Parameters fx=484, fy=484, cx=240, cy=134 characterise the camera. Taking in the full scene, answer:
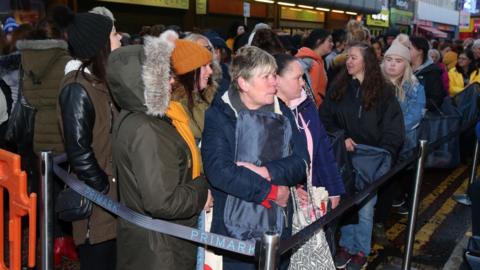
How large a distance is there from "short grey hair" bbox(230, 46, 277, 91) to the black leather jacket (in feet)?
2.87

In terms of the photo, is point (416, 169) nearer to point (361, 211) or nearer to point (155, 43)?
point (361, 211)

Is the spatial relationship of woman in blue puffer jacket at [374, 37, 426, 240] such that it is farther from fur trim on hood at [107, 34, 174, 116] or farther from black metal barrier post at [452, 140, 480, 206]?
fur trim on hood at [107, 34, 174, 116]

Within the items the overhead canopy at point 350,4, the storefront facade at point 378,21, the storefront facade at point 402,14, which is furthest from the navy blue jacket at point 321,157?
the storefront facade at point 402,14

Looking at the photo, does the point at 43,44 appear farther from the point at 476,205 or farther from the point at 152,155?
the point at 476,205

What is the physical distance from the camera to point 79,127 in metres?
2.80

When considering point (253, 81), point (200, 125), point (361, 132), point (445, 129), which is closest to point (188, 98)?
point (253, 81)

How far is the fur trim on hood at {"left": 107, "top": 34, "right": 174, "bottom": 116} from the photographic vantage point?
238 centimetres

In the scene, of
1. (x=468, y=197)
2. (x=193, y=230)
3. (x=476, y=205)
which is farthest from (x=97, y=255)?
(x=468, y=197)

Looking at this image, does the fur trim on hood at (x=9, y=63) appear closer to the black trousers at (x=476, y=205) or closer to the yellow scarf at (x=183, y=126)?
the yellow scarf at (x=183, y=126)

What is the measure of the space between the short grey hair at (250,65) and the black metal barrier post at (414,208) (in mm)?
1674

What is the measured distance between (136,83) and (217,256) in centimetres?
116

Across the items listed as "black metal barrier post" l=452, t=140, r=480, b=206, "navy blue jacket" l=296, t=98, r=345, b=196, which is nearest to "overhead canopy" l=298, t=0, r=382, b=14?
"black metal barrier post" l=452, t=140, r=480, b=206

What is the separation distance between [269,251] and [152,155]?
2.35 ft

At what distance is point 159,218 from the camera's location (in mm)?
2506
